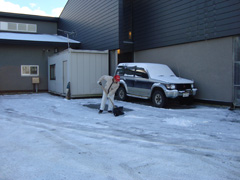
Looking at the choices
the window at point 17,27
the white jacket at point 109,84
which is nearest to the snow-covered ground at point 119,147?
the white jacket at point 109,84

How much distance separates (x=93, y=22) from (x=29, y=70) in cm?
620

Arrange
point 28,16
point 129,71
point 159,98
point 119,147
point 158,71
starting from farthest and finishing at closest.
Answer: point 28,16 → point 129,71 → point 158,71 → point 159,98 → point 119,147

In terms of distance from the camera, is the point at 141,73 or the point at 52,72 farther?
the point at 52,72

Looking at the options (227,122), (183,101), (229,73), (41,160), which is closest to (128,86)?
(183,101)

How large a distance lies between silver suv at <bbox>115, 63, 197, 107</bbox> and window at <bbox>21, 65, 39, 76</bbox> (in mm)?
8856

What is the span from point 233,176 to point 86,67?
440 inches

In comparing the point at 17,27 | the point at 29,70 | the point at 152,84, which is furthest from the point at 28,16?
the point at 152,84

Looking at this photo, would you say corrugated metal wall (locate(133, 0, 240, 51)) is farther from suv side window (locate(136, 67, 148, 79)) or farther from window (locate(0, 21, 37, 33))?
window (locate(0, 21, 37, 33))

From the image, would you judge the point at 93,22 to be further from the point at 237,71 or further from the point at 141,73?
the point at 237,71

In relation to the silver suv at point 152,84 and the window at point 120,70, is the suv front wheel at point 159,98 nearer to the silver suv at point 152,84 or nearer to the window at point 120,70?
the silver suv at point 152,84

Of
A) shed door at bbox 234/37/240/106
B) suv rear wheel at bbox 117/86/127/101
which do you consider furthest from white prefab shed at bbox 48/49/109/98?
shed door at bbox 234/37/240/106

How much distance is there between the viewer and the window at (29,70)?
1869cm

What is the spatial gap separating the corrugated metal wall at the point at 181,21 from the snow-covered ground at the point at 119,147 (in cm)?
446

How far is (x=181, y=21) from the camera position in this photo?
1257cm
